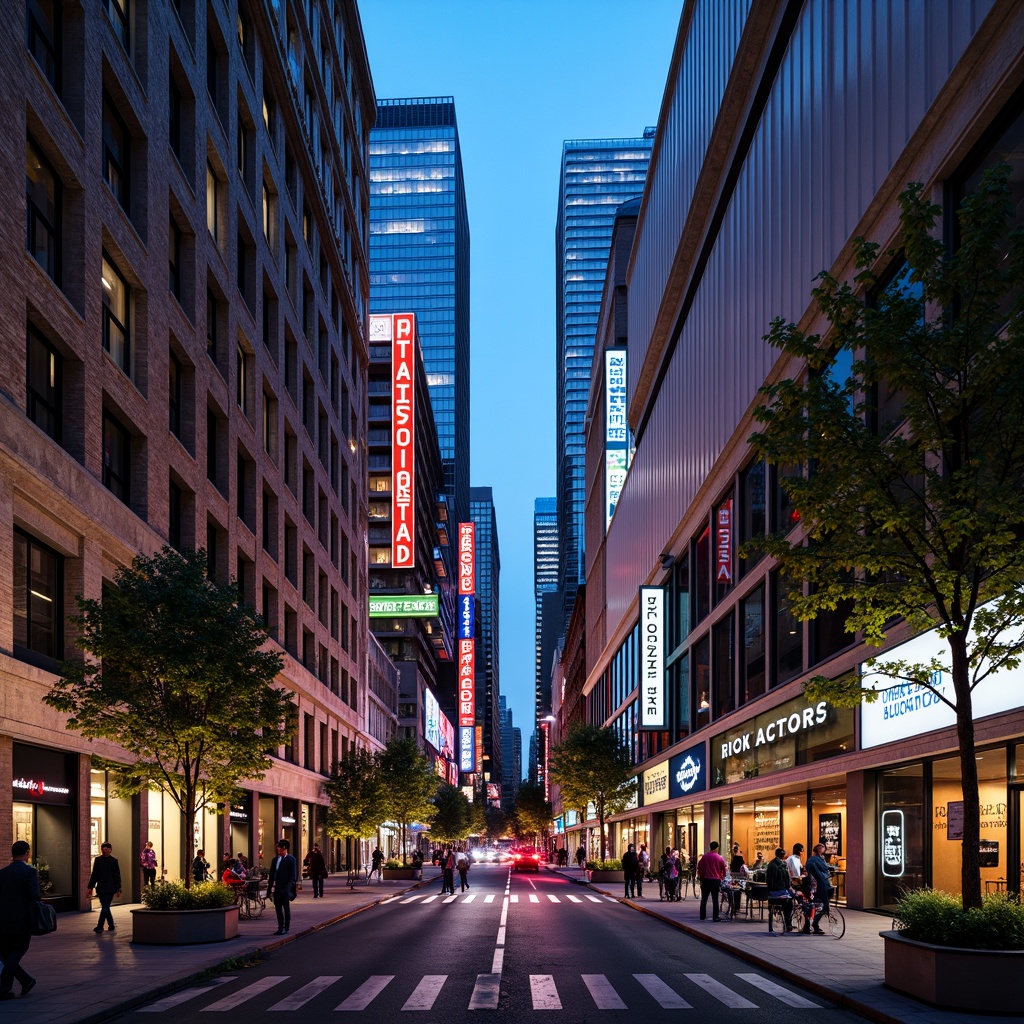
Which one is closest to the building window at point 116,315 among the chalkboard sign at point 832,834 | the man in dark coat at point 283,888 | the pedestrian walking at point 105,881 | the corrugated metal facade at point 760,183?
the pedestrian walking at point 105,881

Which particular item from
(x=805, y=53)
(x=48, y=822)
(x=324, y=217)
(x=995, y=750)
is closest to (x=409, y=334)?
(x=324, y=217)

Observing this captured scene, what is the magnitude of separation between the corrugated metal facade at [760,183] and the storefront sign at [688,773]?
10172 mm

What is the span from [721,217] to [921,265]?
30.9 metres

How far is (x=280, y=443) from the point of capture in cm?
4781

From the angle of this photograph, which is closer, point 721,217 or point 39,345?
point 39,345

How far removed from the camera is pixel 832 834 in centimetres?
2959

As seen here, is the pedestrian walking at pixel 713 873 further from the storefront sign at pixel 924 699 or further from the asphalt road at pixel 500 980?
the storefront sign at pixel 924 699

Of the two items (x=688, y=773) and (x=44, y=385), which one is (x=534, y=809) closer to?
(x=688, y=773)

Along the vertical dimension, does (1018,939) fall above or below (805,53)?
below

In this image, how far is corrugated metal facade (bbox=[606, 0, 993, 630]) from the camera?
23.6m

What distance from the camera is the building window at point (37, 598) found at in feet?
75.8

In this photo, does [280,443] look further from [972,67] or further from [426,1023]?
[426,1023]

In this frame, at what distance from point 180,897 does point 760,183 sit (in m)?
27.2

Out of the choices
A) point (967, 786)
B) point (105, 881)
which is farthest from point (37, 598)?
point (967, 786)
